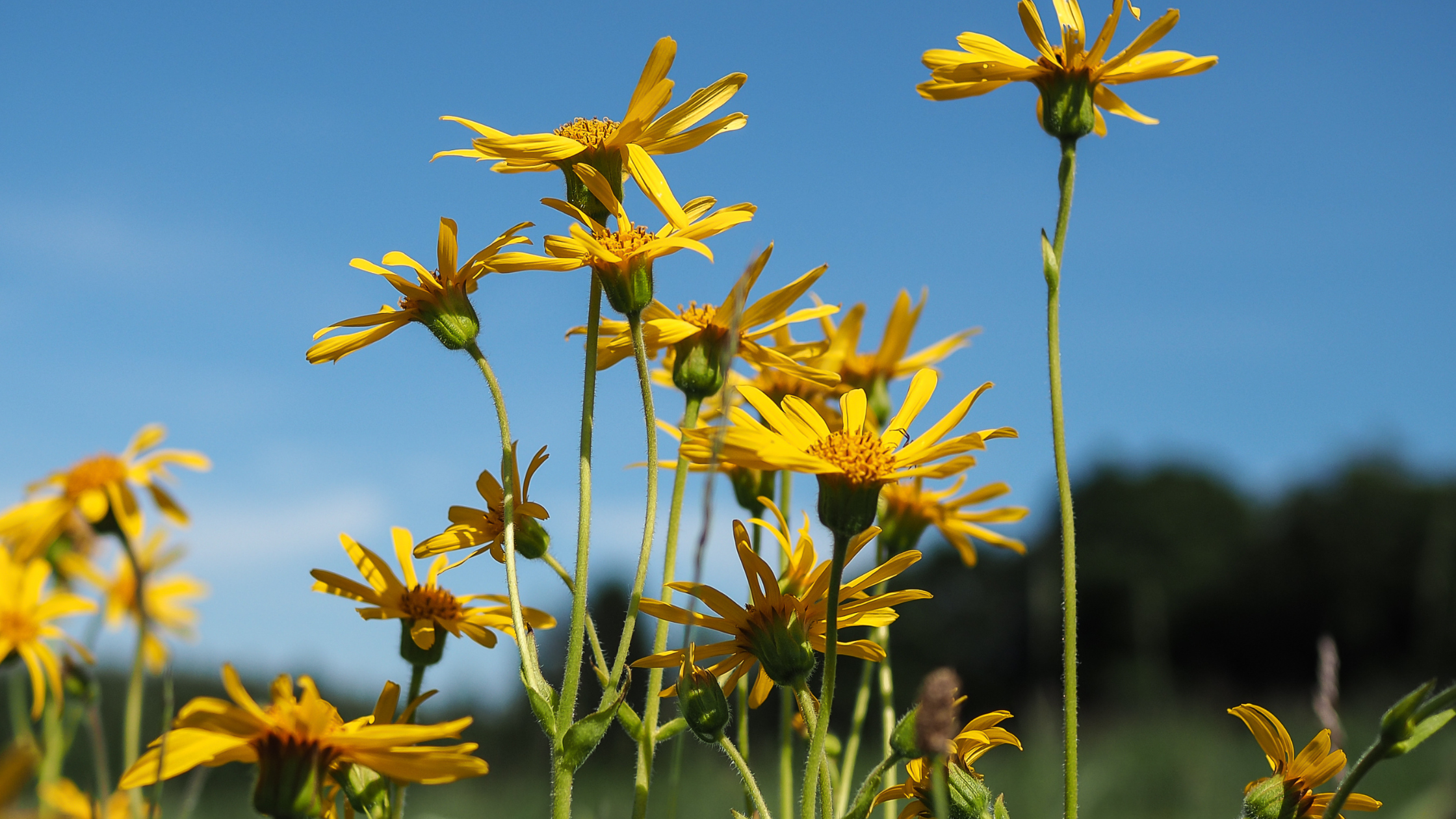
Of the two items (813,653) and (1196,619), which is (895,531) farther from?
(1196,619)

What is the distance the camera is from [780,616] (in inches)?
55.4

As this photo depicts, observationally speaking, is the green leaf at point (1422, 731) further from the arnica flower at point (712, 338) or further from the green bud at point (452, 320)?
the green bud at point (452, 320)

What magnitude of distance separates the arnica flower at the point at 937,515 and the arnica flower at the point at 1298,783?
679mm

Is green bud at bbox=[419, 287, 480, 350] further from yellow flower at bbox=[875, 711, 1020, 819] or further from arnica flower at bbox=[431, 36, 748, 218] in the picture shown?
yellow flower at bbox=[875, 711, 1020, 819]

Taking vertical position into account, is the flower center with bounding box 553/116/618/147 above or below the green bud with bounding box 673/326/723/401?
above

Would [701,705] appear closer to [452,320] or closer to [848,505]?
[848,505]

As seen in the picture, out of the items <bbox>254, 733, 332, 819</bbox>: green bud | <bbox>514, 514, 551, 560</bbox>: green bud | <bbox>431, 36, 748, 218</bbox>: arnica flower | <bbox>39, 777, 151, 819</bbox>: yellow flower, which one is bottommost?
<bbox>39, 777, 151, 819</bbox>: yellow flower

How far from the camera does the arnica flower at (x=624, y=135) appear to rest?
1509 millimetres

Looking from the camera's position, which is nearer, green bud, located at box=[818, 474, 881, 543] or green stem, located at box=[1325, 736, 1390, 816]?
green stem, located at box=[1325, 736, 1390, 816]

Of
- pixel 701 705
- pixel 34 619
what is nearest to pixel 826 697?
pixel 701 705

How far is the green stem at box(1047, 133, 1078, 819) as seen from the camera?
131 centimetres

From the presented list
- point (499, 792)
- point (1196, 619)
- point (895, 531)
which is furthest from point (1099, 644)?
point (895, 531)

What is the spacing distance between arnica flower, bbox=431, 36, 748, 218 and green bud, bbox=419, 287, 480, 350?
23cm

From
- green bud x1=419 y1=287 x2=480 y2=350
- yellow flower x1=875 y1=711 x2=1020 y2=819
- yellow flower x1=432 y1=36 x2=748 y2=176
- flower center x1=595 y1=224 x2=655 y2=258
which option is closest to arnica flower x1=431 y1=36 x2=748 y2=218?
yellow flower x1=432 y1=36 x2=748 y2=176
